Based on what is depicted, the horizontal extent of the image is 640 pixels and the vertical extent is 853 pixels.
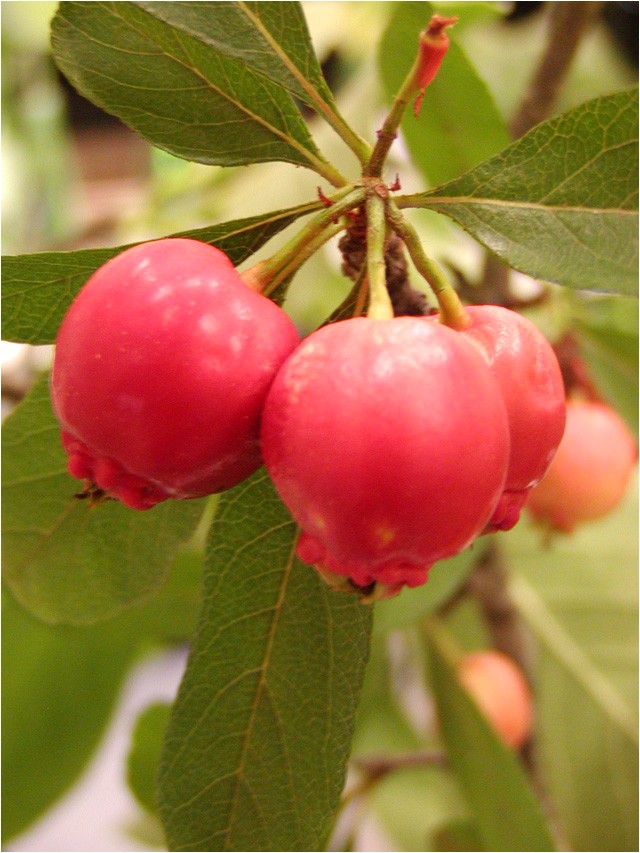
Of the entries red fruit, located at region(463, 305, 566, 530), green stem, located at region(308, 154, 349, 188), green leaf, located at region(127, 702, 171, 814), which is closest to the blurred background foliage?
green leaf, located at region(127, 702, 171, 814)

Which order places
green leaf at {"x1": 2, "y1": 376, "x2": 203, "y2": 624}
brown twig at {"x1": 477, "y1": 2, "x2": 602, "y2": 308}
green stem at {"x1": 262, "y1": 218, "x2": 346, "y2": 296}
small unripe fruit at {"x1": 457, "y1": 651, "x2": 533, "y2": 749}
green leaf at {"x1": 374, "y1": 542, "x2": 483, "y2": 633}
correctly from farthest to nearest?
small unripe fruit at {"x1": 457, "y1": 651, "x2": 533, "y2": 749} < green leaf at {"x1": 374, "y1": 542, "x2": 483, "y2": 633} < brown twig at {"x1": 477, "y1": 2, "x2": 602, "y2": 308} < green leaf at {"x1": 2, "y1": 376, "x2": 203, "y2": 624} < green stem at {"x1": 262, "y1": 218, "x2": 346, "y2": 296}

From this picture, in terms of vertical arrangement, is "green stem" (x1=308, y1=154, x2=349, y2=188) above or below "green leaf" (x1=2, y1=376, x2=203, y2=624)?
above

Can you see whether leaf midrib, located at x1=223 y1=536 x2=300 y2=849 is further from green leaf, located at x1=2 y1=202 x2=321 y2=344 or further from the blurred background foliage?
the blurred background foliage

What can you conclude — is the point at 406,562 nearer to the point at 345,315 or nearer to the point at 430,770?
the point at 345,315

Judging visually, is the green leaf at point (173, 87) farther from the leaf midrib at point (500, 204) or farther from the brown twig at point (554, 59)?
the brown twig at point (554, 59)

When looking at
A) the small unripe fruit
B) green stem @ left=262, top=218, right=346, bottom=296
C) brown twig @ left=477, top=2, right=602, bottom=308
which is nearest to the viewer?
green stem @ left=262, top=218, right=346, bottom=296

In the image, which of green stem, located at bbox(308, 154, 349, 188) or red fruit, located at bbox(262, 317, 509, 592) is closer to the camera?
red fruit, located at bbox(262, 317, 509, 592)

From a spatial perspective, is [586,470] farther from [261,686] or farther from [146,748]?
[146,748]

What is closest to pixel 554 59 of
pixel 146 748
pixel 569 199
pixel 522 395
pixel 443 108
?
pixel 443 108
